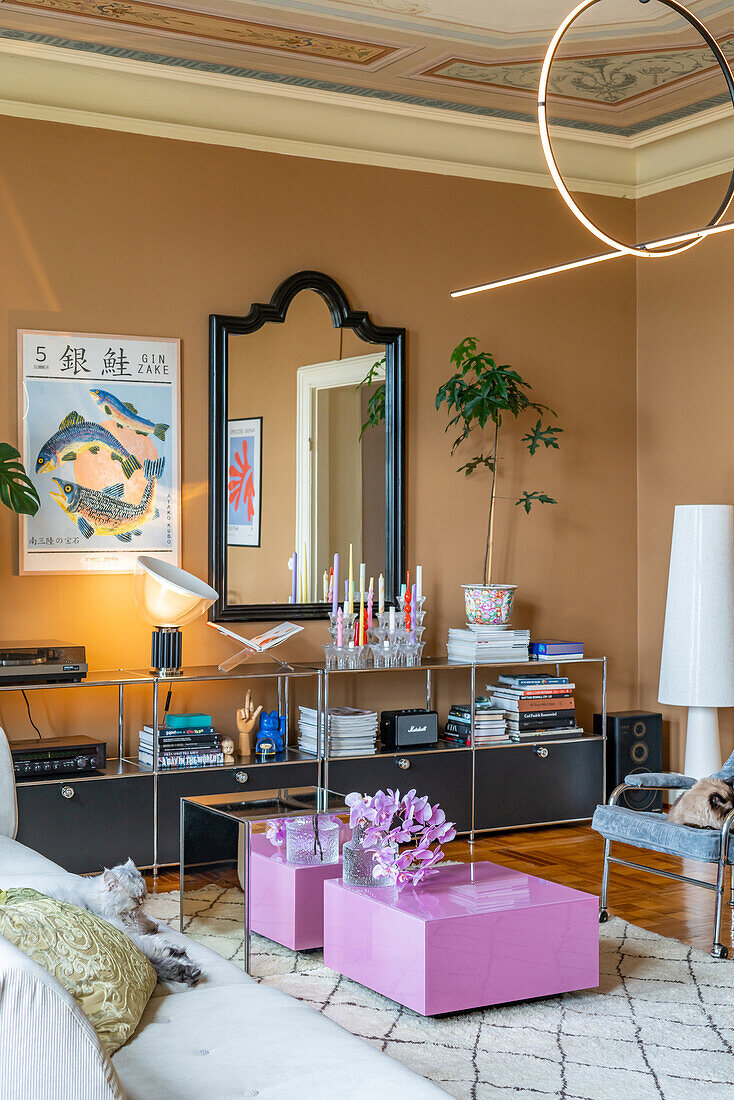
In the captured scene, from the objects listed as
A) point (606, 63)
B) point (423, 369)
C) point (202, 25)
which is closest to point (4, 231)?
point (202, 25)

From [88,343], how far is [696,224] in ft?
10.2

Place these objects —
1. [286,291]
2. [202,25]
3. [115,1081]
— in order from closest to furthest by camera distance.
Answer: [115,1081] → [202,25] → [286,291]

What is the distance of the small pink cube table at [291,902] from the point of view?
3553 mm

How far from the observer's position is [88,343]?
495 centimetres

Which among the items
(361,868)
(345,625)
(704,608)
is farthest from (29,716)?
(704,608)

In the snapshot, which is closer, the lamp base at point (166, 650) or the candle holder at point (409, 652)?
the lamp base at point (166, 650)

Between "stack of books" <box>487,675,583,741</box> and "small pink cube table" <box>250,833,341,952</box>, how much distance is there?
198 centimetres

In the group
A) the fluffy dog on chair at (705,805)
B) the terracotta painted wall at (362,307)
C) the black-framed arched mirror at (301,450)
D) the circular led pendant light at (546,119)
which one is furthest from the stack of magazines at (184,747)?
the circular led pendant light at (546,119)

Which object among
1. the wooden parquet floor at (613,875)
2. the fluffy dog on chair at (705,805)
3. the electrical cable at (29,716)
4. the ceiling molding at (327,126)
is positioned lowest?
the wooden parquet floor at (613,875)

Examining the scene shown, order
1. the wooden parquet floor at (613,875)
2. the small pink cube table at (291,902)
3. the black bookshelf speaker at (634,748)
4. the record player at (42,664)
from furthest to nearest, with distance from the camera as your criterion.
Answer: the black bookshelf speaker at (634,748), the record player at (42,664), the wooden parquet floor at (613,875), the small pink cube table at (291,902)

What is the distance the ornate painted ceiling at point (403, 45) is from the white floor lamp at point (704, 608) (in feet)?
6.29

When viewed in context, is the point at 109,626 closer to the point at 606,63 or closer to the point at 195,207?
the point at 195,207

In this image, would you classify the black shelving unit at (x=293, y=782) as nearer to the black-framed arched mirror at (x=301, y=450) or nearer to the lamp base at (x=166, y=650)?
the lamp base at (x=166, y=650)

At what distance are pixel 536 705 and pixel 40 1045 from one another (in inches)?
169
